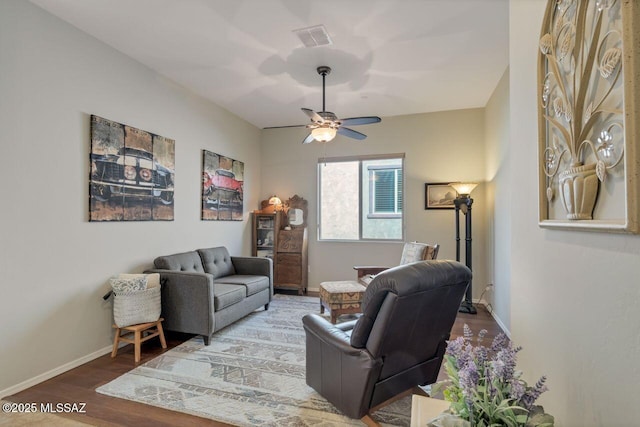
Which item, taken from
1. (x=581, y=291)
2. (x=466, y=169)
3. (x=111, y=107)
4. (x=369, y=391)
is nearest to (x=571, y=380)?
(x=581, y=291)

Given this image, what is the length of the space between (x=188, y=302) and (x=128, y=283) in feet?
1.97

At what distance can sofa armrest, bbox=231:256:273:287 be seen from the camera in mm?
4680

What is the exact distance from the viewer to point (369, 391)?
6.27 feet

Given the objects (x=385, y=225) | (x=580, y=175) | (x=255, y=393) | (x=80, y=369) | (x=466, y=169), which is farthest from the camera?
(x=385, y=225)

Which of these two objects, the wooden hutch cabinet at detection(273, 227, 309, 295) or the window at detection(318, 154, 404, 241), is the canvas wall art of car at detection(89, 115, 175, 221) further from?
the window at detection(318, 154, 404, 241)

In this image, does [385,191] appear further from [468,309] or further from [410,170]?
[468,309]

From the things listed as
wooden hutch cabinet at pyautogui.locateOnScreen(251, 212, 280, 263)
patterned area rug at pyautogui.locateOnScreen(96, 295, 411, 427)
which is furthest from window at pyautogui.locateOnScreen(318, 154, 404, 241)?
patterned area rug at pyautogui.locateOnScreen(96, 295, 411, 427)

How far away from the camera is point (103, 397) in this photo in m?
2.35

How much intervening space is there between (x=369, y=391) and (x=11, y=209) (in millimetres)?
2863

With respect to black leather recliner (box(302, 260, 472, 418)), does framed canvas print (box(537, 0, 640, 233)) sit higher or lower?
higher

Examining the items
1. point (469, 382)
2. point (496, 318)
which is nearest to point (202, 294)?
point (469, 382)

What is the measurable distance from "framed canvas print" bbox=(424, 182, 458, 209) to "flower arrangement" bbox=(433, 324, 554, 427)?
4.45 meters

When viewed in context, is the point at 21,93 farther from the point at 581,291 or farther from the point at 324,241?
the point at 324,241

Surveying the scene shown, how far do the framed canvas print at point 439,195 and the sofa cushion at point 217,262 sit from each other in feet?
10.5
